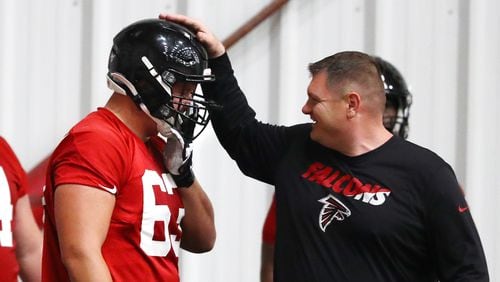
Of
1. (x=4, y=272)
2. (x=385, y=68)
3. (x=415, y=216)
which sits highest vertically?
(x=385, y=68)

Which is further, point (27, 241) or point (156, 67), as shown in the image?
point (27, 241)

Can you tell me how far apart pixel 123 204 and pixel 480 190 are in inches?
83.1

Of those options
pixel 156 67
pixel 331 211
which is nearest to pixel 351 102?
pixel 331 211

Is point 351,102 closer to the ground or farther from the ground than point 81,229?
farther from the ground

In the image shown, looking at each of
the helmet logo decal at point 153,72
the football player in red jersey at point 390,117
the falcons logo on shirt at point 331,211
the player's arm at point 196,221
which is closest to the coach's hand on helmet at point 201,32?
the helmet logo decal at point 153,72

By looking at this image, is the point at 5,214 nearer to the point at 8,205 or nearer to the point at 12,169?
the point at 8,205

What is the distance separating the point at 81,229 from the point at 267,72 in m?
1.86

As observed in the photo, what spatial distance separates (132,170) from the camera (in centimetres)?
281

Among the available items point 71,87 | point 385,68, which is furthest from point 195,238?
A: point 71,87

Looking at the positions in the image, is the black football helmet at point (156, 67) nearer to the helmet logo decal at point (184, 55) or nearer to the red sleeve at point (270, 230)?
the helmet logo decal at point (184, 55)

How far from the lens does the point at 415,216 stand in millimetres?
3023

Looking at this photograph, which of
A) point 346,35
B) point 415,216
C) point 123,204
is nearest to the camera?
point 123,204

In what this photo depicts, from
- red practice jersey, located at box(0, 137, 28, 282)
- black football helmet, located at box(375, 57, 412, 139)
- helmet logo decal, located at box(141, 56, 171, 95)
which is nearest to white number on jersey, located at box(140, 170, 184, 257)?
helmet logo decal, located at box(141, 56, 171, 95)

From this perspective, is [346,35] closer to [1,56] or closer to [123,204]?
[1,56]
